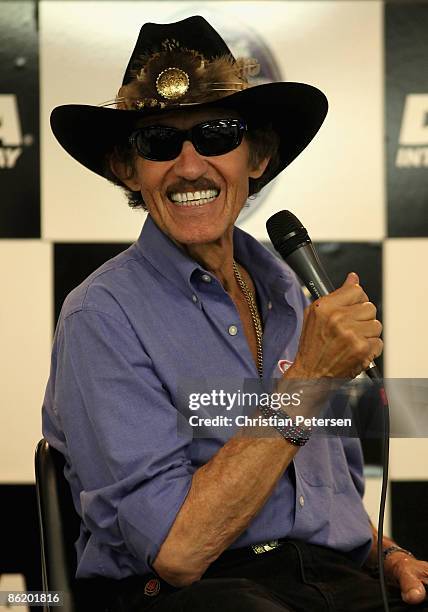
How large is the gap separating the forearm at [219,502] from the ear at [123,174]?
1.65 ft

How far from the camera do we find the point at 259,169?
1540 mm

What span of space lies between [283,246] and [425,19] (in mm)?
908

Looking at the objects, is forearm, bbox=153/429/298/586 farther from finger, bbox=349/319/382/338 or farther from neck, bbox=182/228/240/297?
neck, bbox=182/228/240/297

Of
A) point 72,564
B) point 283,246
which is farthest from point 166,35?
point 72,564

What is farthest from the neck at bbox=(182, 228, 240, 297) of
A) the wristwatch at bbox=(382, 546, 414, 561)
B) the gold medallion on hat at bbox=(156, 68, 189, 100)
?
the wristwatch at bbox=(382, 546, 414, 561)

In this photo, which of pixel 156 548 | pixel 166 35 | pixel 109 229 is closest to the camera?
pixel 156 548

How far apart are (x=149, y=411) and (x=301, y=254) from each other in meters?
0.28

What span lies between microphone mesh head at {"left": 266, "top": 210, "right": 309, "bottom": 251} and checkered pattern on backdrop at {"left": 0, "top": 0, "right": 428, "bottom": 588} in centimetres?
64

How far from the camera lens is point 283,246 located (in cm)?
120

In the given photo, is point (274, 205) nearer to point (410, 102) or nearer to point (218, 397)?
point (410, 102)

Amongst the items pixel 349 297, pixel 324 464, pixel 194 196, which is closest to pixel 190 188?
pixel 194 196

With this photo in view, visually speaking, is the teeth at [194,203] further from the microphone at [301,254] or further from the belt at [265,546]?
the belt at [265,546]

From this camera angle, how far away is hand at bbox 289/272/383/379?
44.7 inches

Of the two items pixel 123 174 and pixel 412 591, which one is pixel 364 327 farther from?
pixel 123 174
